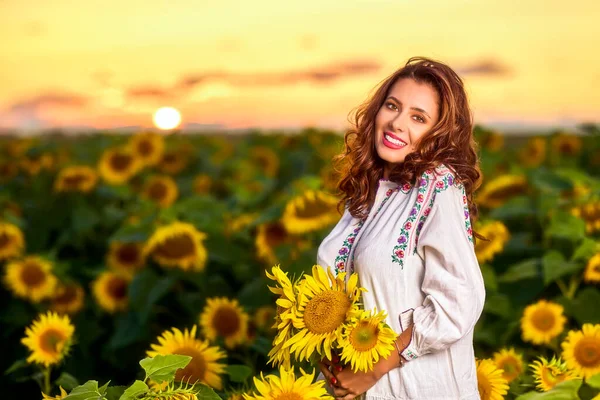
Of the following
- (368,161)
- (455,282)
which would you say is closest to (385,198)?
(368,161)

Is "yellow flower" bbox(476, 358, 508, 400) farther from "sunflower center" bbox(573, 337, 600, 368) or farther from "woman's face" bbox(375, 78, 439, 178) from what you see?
"woman's face" bbox(375, 78, 439, 178)

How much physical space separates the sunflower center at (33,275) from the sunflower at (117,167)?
1.76 metres

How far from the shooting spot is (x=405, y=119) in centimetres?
255

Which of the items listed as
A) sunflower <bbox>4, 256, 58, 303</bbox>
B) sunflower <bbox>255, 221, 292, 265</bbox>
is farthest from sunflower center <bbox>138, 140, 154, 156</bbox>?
sunflower <bbox>255, 221, 292, 265</bbox>

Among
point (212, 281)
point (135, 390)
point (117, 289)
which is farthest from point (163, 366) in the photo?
point (117, 289)

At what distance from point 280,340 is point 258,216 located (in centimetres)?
255

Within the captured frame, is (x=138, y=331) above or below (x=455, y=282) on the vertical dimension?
above

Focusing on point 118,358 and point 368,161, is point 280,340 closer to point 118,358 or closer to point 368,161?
point 368,161

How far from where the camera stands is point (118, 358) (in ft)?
15.2

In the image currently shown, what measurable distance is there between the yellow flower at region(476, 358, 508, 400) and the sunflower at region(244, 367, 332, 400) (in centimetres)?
60

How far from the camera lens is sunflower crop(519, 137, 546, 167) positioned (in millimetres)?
7305

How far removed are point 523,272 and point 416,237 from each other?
1720mm

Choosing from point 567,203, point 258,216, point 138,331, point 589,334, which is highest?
point 258,216

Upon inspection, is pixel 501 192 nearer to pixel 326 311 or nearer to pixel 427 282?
pixel 427 282
